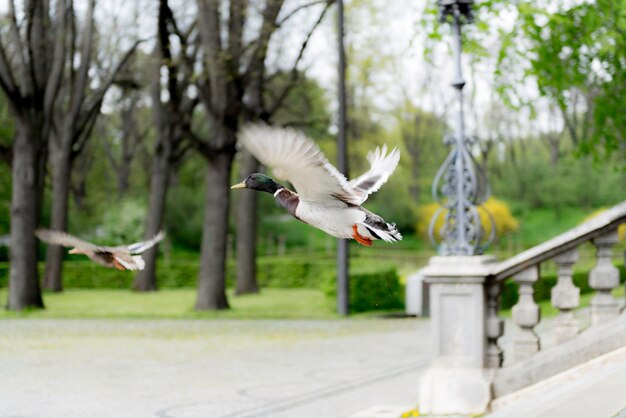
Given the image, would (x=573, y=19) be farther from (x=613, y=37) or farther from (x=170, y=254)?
(x=170, y=254)

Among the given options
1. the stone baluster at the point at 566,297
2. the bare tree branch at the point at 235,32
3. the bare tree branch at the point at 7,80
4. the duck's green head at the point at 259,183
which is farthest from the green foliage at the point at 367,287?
the duck's green head at the point at 259,183

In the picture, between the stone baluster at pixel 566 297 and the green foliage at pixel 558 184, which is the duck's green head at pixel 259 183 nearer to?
the stone baluster at pixel 566 297

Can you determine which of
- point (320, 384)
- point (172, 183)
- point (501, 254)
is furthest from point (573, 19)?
point (172, 183)

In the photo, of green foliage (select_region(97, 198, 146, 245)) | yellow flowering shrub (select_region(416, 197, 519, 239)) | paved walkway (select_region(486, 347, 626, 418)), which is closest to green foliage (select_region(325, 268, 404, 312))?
paved walkway (select_region(486, 347, 626, 418))

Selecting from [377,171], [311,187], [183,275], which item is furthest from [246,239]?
[311,187]

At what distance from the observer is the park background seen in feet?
58.3

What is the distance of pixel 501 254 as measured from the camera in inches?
2089

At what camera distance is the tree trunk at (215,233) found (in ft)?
80.6

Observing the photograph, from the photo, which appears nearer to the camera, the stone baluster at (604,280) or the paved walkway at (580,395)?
the paved walkway at (580,395)

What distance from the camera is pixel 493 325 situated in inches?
375

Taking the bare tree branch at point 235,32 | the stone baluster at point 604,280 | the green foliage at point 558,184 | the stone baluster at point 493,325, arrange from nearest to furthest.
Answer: the stone baluster at point 604,280
the stone baluster at point 493,325
the bare tree branch at point 235,32
the green foliage at point 558,184

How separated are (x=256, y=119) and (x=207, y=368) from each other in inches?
253

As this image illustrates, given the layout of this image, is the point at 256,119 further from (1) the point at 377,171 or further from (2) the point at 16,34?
(1) the point at 377,171

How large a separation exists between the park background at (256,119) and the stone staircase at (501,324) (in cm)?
161
